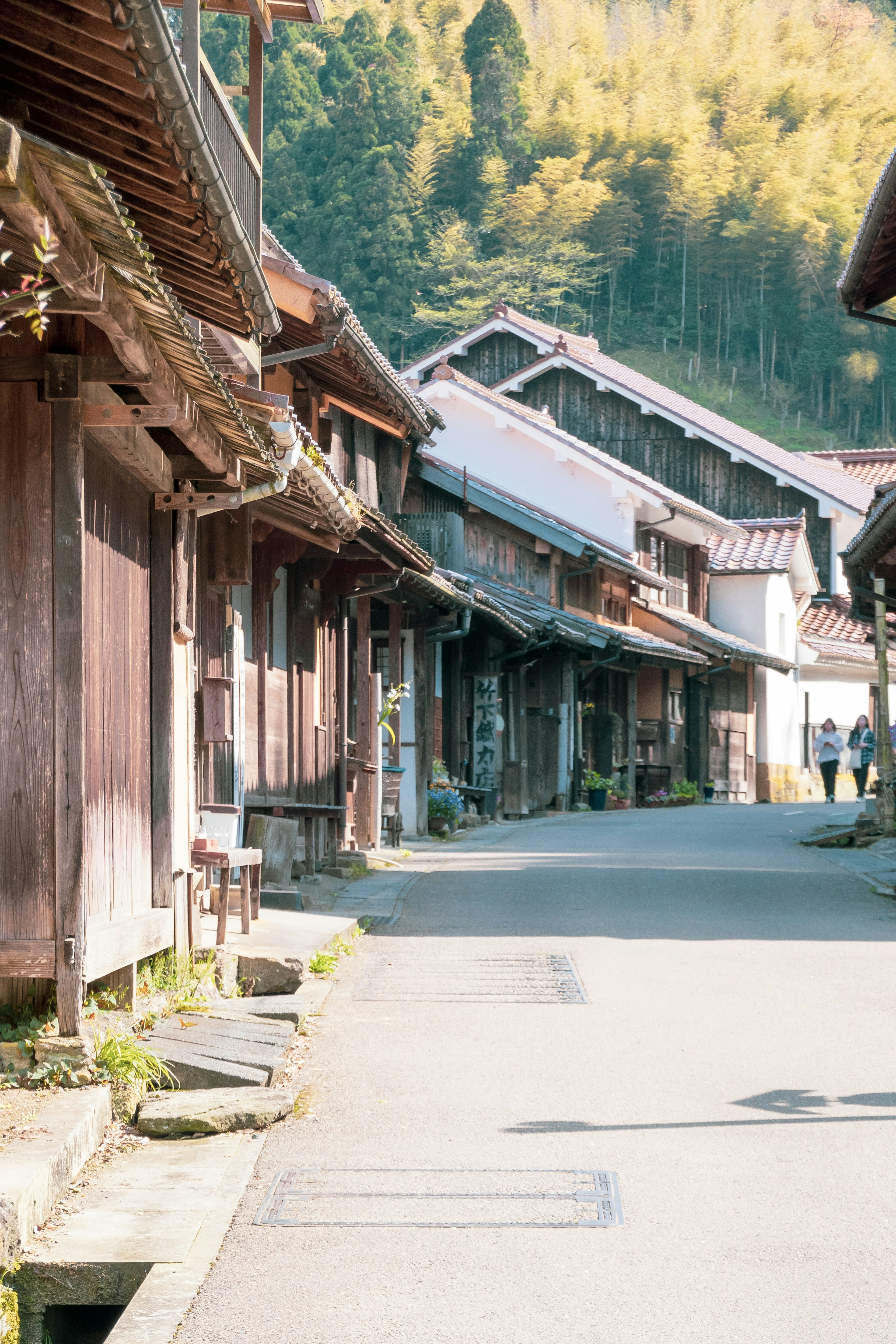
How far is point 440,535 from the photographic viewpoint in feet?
83.8

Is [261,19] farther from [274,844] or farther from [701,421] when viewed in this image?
[701,421]

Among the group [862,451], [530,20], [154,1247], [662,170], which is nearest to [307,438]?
[154,1247]

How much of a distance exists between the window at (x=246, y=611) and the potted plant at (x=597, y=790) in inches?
700

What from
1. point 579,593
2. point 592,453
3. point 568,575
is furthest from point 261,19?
point 592,453

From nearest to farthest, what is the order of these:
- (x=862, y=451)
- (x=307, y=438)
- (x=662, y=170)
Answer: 1. (x=307, y=438)
2. (x=862, y=451)
3. (x=662, y=170)

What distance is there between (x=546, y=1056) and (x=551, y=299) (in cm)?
6941

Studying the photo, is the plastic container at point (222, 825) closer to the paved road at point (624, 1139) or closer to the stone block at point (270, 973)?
the paved road at point (624, 1139)

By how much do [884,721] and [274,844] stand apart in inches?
328

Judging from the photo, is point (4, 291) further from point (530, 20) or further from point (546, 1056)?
point (530, 20)

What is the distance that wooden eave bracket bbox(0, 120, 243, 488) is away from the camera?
3719 millimetres

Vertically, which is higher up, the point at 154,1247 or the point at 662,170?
the point at 662,170

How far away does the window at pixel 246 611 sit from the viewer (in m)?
12.0

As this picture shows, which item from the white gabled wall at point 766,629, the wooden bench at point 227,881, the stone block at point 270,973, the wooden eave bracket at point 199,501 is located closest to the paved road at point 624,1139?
the stone block at point 270,973

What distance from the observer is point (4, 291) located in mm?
4867
